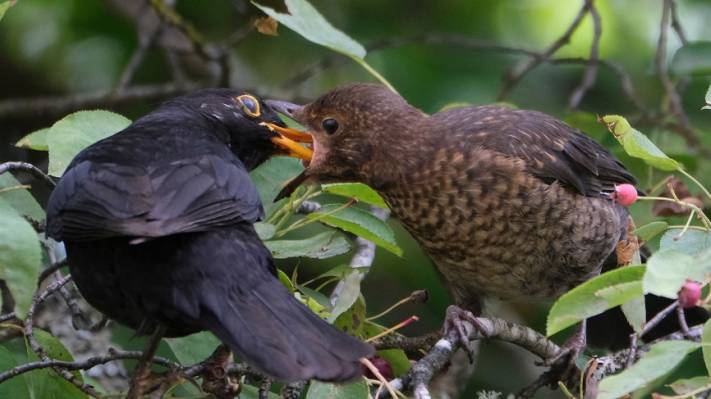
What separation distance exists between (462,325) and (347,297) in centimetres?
60

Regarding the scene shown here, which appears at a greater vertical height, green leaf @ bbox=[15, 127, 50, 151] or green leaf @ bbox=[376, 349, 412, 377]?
green leaf @ bbox=[15, 127, 50, 151]

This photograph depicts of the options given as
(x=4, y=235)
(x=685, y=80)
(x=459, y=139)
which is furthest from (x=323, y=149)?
(x=685, y=80)

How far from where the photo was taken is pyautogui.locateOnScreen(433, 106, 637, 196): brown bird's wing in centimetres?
452

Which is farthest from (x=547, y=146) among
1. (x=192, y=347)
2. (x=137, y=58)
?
(x=137, y=58)

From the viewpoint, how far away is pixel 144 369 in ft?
11.8

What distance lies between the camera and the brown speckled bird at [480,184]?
4383mm

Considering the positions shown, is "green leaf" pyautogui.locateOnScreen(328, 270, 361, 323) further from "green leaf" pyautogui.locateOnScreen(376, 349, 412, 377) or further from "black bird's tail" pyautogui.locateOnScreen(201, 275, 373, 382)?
"green leaf" pyautogui.locateOnScreen(376, 349, 412, 377)

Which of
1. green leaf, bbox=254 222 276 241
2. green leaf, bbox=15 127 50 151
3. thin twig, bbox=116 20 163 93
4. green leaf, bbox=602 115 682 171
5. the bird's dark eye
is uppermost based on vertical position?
green leaf, bbox=602 115 682 171

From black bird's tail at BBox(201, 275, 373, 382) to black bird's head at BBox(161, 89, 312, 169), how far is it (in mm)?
1063

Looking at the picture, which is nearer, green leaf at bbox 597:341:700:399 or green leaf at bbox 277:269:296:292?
green leaf at bbox 597:341:700:399

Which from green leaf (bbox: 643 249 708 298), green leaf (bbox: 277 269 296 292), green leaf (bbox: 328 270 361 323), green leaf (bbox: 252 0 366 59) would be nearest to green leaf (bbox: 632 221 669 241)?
green leaf (bbox: 643 249 708 298)

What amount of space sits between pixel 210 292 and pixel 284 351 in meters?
0.35

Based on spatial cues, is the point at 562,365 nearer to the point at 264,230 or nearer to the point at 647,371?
the point at 264,230

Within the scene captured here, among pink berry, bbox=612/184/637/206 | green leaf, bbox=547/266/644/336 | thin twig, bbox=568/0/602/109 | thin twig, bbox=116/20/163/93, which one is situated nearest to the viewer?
green leaf, bbox=547/266/644/336
